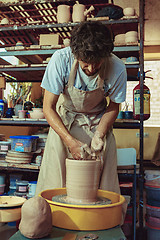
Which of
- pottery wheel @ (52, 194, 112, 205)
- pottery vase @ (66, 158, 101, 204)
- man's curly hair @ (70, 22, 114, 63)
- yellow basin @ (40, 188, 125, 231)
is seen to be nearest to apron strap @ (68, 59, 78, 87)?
man's curly hair @ (70, 22, 114, 63)

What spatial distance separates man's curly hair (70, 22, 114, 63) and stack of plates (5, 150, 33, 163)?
1722 millimetres

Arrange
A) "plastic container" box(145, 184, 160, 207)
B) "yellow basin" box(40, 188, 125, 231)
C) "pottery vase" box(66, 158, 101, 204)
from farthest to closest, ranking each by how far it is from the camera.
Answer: "plastic container" box(145, 184, 160, 207) < "pottery vase" box(66, 158, 101, 204) < "yellow basin" box(40, 188, 125, 231)

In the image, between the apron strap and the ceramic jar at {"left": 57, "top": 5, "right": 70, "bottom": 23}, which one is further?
the ceramic jar at {"left": 57, "top": 5, "right": 70, "bottom": 23}

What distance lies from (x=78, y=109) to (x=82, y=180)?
27.7 inches

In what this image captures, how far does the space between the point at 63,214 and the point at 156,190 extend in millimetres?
1674

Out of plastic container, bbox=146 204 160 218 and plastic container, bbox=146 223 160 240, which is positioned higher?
plastic container, bbox=146 204 160 218

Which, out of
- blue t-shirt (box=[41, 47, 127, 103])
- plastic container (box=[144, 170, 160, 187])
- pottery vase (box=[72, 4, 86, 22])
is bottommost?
plastic container (box=[144, 170, 160, 187])

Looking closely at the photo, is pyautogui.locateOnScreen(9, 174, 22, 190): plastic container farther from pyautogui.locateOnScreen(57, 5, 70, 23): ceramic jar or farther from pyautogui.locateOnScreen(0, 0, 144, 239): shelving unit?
pyautogui.locateOnScreen(57, 5, 70, 23): ceramic jar

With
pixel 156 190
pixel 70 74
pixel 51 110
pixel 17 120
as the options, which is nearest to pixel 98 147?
pixel 51 110

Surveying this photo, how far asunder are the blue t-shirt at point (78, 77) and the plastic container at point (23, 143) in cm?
123

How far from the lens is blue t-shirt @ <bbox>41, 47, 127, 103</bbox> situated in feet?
5.88

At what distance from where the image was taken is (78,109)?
6.39 ft

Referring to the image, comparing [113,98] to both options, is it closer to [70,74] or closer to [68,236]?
[70,74]

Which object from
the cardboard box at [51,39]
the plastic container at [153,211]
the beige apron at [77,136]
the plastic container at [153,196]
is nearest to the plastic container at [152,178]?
the plastic container at [153,196]
